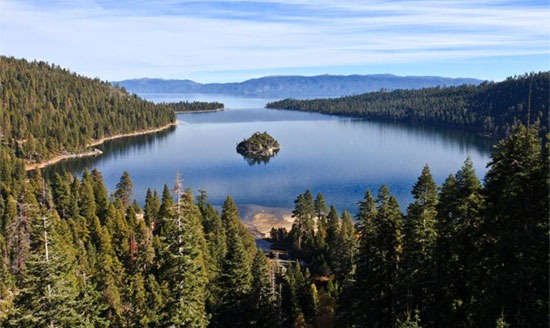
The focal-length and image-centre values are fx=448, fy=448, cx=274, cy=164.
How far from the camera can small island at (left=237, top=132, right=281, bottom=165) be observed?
159500 millimetres

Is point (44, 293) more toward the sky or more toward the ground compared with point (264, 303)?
more toward the sky

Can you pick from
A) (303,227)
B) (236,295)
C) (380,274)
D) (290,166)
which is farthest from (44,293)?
(290,166)

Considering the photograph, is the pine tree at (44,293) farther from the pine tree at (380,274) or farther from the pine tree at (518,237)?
the pine tree at (518,237)

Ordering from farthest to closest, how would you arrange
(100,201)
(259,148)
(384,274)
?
(259,148) < (100,201) < (384,274)

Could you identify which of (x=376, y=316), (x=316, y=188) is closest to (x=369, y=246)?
(x=376, y=316)

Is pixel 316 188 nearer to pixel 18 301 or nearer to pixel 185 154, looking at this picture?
pixel 185 154

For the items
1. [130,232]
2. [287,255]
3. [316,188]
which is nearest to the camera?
[130,232]

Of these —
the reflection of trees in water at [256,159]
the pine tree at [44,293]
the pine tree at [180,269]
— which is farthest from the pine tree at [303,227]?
the reflection of trees in water at [256,159]

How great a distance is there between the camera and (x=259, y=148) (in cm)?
16588

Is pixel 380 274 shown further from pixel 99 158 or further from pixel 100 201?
pixel 99 158

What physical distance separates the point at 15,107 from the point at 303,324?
188 metres

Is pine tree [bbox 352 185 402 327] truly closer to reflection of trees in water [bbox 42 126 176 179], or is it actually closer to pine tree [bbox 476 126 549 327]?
pine tree [bbox 476 126 549 327]

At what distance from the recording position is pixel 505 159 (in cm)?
1770

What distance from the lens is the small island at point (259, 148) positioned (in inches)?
6280
